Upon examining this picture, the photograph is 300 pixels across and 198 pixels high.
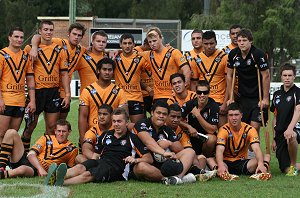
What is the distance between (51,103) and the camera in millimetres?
9461

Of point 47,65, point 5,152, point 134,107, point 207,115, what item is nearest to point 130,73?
point 134,107

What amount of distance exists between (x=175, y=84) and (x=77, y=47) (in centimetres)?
173

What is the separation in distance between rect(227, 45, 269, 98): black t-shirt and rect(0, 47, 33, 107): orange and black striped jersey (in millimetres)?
2811

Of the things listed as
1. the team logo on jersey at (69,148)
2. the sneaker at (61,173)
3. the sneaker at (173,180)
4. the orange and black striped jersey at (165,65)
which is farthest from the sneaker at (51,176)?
the orange and black striped jersey at (165,65)

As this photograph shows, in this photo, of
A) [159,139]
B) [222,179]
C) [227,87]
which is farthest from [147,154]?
[227,87]

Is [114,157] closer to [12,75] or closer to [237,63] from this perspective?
[12,75]

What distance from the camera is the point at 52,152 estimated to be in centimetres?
846

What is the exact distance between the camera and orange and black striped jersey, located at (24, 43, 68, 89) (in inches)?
367

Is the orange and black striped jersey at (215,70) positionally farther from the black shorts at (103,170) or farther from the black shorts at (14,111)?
the black shorts at (14,111)

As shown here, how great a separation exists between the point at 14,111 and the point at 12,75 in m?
0.48

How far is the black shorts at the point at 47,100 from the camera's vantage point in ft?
30.9

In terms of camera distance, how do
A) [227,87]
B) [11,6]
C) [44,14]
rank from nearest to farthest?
[227,87]
[11,6]
[44,14]

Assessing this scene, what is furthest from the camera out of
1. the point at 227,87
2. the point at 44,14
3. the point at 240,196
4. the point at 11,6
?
the point at 44,14

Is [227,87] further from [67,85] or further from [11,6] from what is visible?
[11,6]
